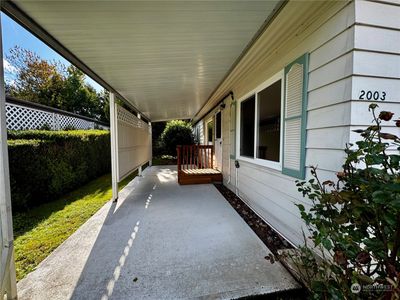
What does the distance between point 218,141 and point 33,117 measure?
630cm

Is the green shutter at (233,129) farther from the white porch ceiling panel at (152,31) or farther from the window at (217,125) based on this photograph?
the window at (217,125)

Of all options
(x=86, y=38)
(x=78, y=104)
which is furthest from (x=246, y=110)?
(x=78, y=104)

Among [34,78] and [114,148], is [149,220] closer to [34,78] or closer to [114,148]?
[114,148]

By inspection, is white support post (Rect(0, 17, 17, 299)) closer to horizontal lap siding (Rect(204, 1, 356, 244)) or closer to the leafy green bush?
the leafy green bush

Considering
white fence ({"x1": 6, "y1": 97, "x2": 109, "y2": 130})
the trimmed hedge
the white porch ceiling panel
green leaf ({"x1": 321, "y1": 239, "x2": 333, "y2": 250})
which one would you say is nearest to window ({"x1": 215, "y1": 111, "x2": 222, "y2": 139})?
the white porch ceiling panel

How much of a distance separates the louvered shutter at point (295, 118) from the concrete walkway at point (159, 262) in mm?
1077

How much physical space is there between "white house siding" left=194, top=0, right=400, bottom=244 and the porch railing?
3693mm

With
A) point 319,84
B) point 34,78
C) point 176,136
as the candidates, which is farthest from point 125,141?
point 34,78

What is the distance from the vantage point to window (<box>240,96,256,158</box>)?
146 inches

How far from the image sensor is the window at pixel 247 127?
12.2 ft

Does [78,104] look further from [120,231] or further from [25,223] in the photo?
[120,231]

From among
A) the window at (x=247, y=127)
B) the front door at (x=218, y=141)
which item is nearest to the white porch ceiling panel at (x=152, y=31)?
the window at (x=247, y=127)

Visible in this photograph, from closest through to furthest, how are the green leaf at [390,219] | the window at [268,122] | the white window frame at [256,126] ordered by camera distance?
the green leaf at [390,219]
the white window frame at [256,126]
the window at [268,122]

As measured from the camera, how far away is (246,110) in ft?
13.1
